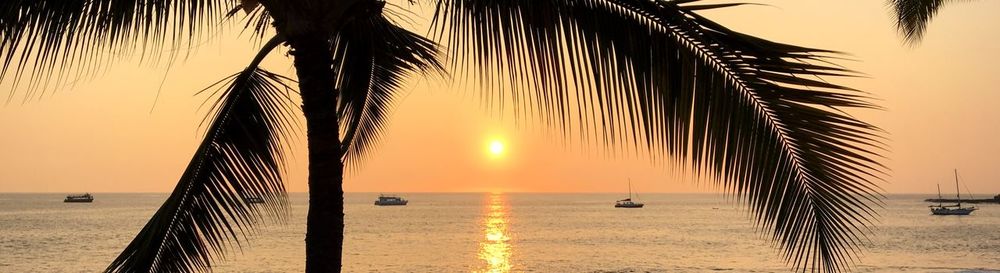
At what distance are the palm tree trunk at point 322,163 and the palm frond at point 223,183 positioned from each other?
51 cm

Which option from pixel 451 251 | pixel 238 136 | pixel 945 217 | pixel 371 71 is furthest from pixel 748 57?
pixel 945 217

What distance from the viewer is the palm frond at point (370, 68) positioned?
6555 millimetres

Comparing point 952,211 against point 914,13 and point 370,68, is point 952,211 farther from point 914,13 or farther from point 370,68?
point 370,68

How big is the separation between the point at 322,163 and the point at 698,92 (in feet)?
6.43

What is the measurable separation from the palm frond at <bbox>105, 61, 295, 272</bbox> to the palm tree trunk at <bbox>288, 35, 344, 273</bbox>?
0.51 meters

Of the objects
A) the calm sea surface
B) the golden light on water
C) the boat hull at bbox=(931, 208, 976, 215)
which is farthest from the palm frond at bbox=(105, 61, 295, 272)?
the boat hull at bbox=(931, 208, 976, 215)

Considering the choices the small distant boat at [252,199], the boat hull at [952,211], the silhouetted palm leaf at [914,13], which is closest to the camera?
the small distant boat at [252,199]

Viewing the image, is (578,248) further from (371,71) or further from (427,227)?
(371,71)

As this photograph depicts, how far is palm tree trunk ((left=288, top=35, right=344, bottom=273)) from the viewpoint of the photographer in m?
4.75

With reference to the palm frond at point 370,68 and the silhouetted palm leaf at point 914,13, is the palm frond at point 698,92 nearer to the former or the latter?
the palm frond at point 370,68

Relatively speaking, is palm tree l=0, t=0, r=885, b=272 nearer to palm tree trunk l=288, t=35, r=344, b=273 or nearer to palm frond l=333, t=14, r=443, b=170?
palm tree trunk l=288, t=35, r=344, b=273

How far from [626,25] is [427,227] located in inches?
4010

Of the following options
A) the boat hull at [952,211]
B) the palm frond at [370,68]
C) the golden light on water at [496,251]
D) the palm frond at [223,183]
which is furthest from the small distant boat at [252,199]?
the boat hull at [952,211]

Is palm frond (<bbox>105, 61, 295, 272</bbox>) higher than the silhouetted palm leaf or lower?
lower
